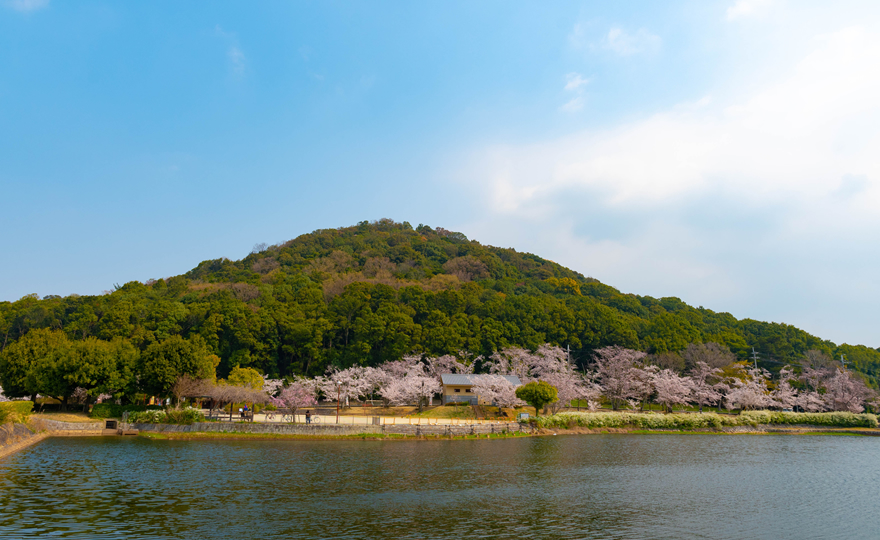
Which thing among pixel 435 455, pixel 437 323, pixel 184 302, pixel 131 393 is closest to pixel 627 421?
pixel 435 455

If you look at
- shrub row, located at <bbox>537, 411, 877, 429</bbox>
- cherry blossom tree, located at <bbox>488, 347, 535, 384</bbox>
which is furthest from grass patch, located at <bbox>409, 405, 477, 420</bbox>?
cherry blossom tree, located at <bbox>488, 347, 535, 384</bbox>

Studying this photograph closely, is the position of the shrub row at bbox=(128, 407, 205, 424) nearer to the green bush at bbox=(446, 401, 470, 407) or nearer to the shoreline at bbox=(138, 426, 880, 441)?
the shoreline at bbox=(138, 426, 880, 441)

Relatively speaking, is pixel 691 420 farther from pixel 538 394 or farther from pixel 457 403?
pixel 457 403

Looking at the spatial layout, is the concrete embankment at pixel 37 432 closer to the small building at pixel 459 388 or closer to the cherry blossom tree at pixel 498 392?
the small building at pixel 459 388

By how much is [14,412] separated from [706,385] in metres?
63.9

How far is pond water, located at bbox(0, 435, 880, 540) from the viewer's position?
14.1 m

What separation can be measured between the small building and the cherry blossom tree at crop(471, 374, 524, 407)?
70.4 inches

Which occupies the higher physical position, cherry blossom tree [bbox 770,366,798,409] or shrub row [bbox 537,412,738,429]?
cherry blossom tree [bbox 770,366,798,409]

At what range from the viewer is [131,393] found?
4066 cm

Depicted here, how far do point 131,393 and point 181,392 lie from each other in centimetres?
524

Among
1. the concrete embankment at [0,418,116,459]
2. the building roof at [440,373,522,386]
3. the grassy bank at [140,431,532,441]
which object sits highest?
the building roof at [440,373,522,386]

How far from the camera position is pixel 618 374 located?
192ft

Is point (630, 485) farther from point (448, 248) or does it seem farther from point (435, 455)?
point (448, 248)

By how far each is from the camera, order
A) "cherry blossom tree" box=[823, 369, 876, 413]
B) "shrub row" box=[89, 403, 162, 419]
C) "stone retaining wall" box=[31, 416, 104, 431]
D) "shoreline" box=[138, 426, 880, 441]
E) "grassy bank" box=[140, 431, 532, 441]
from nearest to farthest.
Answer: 1. "stone retaining wall" box=[31, 416, 104, 431]
2. "grassy bank" box=[140, 431, 532, 441]
3. "shoreline" box=[138, 426, 880, 441]
4. "shrub row" box=[89, 403, 162, 419]
5. "cherry blossom tree" box=[823, 369, 876, 413]
